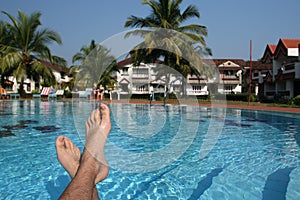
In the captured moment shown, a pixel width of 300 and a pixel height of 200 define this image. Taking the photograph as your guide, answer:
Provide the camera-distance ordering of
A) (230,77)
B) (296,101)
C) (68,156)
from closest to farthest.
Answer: (68,156)
(296,101)
(230,77)

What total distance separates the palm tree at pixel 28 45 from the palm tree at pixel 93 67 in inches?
224

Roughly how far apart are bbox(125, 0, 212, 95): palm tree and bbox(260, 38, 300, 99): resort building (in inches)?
250

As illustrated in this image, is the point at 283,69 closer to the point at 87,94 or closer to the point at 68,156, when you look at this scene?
the point at 87,94

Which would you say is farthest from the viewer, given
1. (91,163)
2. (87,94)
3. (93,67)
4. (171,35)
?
(93,67)

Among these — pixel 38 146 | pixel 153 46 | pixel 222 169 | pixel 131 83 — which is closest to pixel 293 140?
pixel 222 169

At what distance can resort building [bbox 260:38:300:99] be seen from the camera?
20.0 metres

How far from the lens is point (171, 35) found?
1912cm

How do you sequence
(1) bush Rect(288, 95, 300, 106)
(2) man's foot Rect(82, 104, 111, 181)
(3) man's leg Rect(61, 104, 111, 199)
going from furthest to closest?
(1) bush Rect(288, 95, 300, 106) → (2) man's foot Rect(82, 104, 111, 181) → (3) man's leg Rect(61, 104, 111, 199)

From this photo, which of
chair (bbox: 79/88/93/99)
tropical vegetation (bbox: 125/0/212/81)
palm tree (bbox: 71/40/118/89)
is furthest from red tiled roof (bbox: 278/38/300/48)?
chair (bbox: 79/88/93/99)

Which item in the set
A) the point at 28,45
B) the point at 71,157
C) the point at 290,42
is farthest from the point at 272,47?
the point at 71,157

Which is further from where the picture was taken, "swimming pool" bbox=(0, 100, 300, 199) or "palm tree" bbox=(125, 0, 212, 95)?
"palm tree" bbox=(125, 0, 212, 95)

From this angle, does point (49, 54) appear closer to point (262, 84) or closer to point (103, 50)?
point (103, 50)

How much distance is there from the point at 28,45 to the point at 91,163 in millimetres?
21670

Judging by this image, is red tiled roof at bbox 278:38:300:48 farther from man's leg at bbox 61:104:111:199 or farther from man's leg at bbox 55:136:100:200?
man's leg at bbox 55:136:100:200
